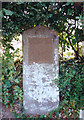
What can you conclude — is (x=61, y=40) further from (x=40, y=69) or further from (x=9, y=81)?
(x=9, y=81)

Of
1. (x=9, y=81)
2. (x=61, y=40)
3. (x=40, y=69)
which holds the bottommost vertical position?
(x=9, y=81)

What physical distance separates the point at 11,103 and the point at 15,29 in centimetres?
135

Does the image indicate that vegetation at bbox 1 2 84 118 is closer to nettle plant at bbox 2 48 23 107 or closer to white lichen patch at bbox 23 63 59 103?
nettle plant at bbox 2 48 23 107

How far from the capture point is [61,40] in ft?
8.97

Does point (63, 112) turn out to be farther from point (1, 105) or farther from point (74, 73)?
point (1, 105)

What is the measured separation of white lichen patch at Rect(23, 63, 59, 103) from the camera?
8.21 feet

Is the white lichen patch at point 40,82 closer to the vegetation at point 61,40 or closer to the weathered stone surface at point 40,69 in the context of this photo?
the weathered stone surface at point 40,69

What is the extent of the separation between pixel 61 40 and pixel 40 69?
0.71m

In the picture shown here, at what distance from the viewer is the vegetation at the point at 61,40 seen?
2.20m

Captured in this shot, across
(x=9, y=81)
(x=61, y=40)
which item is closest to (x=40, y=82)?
(x=9, y=81)

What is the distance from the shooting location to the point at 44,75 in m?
2.52

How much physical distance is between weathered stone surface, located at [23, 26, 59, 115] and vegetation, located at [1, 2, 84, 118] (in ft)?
0.38

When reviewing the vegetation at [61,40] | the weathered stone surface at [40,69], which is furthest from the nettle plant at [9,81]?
the weathered stone surface at [40,69]

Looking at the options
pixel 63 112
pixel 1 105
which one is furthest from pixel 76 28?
pixel 1 105
